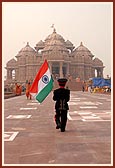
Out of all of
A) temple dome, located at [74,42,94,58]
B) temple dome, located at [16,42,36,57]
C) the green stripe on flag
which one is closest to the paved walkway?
the green stripe on flag

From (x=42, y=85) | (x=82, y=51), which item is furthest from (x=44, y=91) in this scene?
Answer: (x=82, y=51)

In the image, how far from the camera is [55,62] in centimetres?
Result: 8375

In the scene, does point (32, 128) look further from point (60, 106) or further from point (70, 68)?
point (70, 68)

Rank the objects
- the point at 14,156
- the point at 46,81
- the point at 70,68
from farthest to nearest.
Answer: the point at 70,68 → the point at 46,81 → the point at 14,156

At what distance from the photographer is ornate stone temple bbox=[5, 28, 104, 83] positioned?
8400 centimetres

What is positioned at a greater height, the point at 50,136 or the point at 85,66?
the point at 85,66

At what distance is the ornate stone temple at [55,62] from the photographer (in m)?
84.0

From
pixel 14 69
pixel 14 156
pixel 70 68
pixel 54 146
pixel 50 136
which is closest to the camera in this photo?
pixel 14 156

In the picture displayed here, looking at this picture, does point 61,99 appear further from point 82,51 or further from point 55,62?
point 82,51

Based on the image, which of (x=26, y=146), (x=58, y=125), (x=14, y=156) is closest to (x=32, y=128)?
(x=58, y=125)

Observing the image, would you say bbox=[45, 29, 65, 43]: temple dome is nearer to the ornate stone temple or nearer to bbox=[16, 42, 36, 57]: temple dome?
the ornate stone temple

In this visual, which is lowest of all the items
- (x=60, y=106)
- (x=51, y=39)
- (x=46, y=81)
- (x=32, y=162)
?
(x=32, y=162)

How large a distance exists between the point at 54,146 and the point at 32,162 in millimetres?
1254

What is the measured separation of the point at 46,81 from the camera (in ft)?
28.4
